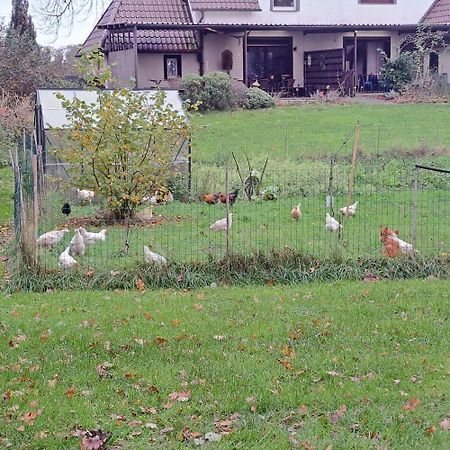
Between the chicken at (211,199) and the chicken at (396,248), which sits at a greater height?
the chicken at (211,199)

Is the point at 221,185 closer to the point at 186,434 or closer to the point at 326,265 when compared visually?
the point at 326,265

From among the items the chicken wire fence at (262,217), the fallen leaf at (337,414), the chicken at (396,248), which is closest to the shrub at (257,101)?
the chicken wire fence at (262,217)

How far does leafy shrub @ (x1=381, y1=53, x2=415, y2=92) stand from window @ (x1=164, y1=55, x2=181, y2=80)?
915cm

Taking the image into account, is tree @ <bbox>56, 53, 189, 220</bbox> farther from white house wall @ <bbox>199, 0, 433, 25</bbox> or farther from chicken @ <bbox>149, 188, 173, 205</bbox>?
white house wall @ <bbox>199, 0, 433, 25</bbox>

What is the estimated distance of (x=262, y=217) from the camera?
13875 millimetres

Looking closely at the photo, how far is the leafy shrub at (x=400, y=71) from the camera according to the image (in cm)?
3522

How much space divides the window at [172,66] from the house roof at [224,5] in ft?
7.60

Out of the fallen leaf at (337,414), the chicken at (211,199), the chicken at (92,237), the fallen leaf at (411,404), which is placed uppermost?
the chicken at (211,199)

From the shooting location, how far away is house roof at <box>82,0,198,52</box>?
35188 mm

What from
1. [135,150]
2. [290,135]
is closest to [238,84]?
[290,135]

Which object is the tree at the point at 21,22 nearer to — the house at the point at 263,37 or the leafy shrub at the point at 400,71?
the house at the point at 263,37

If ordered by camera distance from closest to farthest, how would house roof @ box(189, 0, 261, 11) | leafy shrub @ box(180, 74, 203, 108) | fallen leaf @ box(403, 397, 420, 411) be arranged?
fallen leaf @ box(403, 397, 420, 411) < leafy shrub @ box(180, 74, 203, 108) < house roof @ box(189, 0, 261, 11)

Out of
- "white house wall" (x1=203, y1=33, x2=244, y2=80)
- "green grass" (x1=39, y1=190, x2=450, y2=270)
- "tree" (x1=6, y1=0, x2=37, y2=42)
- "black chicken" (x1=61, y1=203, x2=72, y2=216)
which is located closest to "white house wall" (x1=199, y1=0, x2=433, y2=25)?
"white house wall" (x1=203, y1=33, x2=244, y2=80)

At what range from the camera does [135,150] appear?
12641 millimetres
